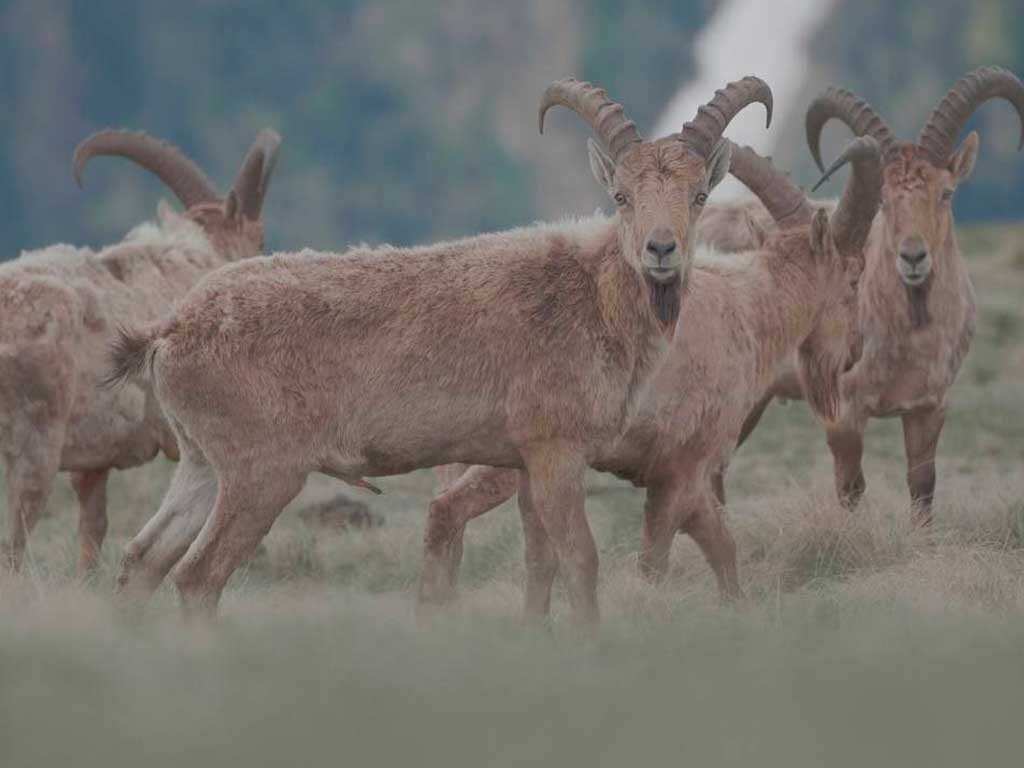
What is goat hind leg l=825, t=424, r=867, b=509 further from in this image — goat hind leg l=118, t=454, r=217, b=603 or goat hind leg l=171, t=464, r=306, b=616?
goat hind leg l=171, t=464, r=306, b=616

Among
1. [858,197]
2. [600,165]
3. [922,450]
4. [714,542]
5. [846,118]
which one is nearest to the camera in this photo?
[600,165]

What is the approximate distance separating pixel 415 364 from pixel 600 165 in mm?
1487

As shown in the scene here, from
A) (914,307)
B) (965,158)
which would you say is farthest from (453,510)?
(965,158)

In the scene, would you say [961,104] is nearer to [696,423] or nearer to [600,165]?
[696,423]

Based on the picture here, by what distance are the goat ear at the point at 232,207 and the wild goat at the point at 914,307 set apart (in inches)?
189

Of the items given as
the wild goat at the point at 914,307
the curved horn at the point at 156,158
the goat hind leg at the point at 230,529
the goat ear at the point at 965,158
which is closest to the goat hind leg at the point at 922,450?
the wild goat at the point at 914,307

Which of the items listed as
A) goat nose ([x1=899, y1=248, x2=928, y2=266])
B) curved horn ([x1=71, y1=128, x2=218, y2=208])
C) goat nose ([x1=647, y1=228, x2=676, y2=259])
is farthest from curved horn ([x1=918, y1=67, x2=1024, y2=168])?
curved horn ([x1=71, y1=128, x2=218, y2=208])

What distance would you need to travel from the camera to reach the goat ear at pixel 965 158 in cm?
1192

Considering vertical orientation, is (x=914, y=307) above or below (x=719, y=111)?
below

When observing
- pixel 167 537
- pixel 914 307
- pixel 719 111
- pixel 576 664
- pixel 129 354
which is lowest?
pixel 576 664

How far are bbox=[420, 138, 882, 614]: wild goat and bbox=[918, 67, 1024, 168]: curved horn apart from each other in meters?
2.06

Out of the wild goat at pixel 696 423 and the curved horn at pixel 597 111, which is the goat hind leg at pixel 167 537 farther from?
the curved horn at pixel 597 111

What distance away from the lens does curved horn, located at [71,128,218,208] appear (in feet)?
46.8

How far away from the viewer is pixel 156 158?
1440 centimetres
